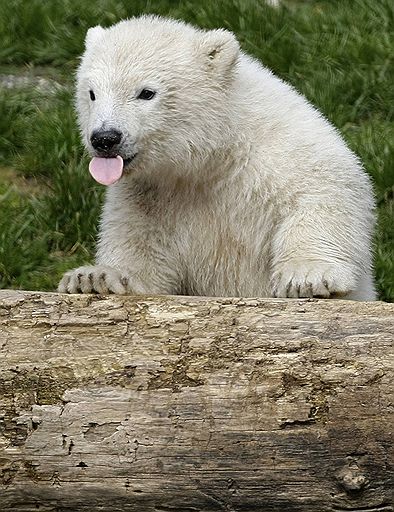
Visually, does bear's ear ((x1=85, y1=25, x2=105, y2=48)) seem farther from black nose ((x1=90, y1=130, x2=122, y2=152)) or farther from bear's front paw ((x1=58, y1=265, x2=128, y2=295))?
bear's front paw ((x1=58, y1=265, x2=128, y2=295))

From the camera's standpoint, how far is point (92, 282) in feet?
18.2

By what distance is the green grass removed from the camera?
308 inches

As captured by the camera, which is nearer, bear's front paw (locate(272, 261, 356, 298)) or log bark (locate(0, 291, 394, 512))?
log bark (locate(0, 291, 394, 512))

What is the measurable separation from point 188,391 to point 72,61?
17.2 ft

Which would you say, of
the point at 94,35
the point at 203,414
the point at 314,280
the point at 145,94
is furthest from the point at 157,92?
the point at 203,414

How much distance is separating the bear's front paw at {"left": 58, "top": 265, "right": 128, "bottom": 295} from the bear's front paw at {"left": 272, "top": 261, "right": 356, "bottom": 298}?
708 millimetres

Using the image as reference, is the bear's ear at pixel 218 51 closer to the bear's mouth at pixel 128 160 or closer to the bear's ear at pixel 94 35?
the bear's ear at pixel 94 35

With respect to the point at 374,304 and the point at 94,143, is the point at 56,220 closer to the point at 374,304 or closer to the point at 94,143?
the point at 94,143

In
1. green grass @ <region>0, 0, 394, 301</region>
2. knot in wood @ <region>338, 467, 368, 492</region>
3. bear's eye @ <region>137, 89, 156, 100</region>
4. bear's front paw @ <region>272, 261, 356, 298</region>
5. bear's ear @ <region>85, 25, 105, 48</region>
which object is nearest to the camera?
knot in wood @ <region>338, 467, 368, 492</region>

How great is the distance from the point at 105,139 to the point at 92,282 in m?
0.62

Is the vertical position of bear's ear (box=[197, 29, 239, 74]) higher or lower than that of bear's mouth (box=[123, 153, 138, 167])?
higher

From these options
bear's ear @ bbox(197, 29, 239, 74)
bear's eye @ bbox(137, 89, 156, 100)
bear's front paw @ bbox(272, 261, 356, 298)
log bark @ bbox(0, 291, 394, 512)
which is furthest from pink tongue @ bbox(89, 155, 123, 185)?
log bark @ bbox(0, 291, 394, 512)

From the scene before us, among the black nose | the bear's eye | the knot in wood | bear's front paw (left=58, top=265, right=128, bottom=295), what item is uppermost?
the bear's eye

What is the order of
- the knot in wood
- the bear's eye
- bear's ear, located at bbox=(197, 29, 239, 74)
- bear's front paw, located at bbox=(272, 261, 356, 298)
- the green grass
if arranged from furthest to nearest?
the green grass
bear's ear, located at bbox=(197, 29, 239, 74)
the bear's eye
bear's front paw, located at bbox=(272, 261, 356, 298)
the knot in wood
